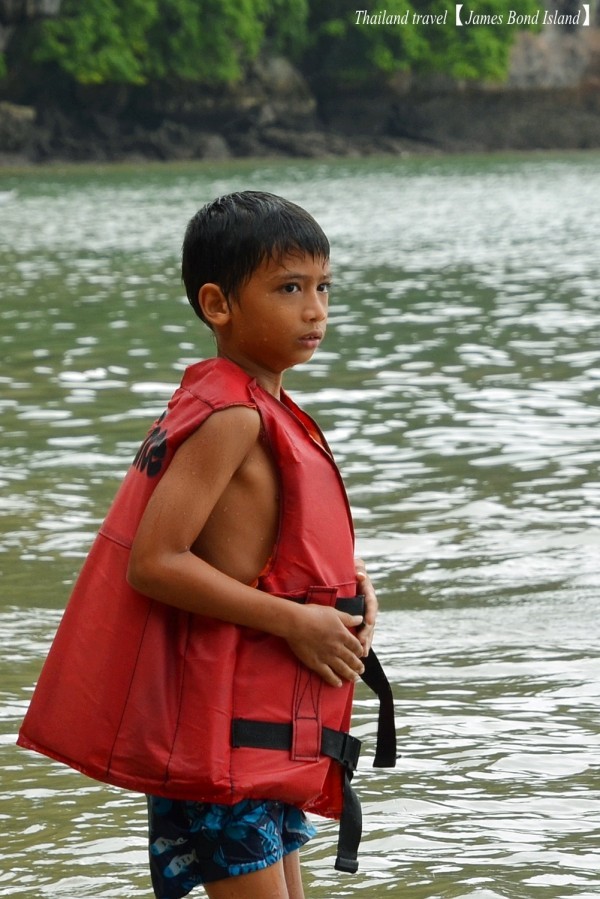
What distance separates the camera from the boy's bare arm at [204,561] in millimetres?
2098

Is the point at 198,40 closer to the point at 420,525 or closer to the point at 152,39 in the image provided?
the point at 152,39

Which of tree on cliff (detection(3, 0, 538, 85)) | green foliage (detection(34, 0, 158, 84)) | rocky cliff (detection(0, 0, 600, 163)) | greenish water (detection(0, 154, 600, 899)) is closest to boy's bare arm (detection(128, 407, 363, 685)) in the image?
greenish water (detection(0, 154, 600, 899))

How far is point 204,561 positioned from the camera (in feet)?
7.04

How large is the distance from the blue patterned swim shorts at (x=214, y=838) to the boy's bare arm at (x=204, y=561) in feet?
0.73

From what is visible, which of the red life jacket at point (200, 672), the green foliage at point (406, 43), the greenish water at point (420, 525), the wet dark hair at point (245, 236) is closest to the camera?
the red life jacket at point (200, 672)

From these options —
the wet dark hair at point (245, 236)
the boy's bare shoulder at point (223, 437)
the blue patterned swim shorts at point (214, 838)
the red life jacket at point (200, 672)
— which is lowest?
the blue patterned swim shorts at point (214, 838)

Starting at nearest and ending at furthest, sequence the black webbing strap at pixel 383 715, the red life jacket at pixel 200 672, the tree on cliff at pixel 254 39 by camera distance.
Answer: the red life jacket at pixel 200 672 → the black webbing strap at pixel 383 715 → the tree on cliff at pixel 254 39

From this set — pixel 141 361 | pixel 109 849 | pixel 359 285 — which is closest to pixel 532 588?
pixel 109 849

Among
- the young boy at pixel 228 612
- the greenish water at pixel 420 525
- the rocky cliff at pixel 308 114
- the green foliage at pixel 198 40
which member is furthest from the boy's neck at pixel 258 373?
the green foliage at pixel 198 40

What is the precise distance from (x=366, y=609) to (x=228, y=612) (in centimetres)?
27

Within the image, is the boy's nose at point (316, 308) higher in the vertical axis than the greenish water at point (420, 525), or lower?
higher

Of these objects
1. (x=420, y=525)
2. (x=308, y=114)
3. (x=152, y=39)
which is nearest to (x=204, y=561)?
(x=420, y=525)

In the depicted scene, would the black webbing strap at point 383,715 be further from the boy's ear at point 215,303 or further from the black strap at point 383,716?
the boy's ear at point 215,303

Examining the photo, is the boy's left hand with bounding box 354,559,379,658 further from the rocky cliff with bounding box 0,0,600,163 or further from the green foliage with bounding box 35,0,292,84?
the green foliage with bounding box 35,0,292,84
